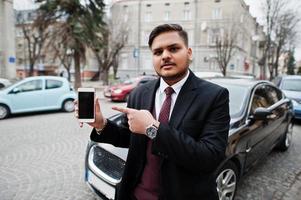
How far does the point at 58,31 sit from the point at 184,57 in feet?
71.0

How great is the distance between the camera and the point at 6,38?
23281 millimetres

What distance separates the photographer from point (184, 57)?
4.98 ft

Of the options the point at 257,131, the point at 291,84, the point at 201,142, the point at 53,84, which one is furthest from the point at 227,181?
the point at 53,84

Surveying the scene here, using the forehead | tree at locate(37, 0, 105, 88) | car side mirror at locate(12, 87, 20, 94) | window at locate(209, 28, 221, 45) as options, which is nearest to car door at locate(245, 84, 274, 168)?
the forehead

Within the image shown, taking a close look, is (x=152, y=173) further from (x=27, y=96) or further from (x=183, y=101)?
(x=27, y=96)

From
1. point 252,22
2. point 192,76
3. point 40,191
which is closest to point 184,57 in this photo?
point 192,76

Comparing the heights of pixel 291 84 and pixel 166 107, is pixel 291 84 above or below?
below

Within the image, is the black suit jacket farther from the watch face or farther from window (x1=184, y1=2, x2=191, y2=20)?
window (x1=184, y1=2, x2=191, y2=20)

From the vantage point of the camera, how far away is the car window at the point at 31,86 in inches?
371

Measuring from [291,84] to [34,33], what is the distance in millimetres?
28627

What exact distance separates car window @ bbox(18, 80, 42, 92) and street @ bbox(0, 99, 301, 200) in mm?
2729

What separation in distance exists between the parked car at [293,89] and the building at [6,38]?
21.9m

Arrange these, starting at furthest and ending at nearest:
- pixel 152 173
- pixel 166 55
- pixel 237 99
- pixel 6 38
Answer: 1. pixel 6 38
2. pixel 237 99
3. pixel 152 173
4. pixel 166 55

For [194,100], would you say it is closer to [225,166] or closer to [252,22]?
[225,166]
